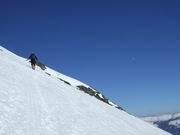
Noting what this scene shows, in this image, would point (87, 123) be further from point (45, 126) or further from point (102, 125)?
point (45, 126)

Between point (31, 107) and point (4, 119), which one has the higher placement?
point (31, 107)

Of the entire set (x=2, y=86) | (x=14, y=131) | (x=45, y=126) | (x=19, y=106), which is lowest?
(x=14, y=131)

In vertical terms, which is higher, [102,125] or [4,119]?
[102,125]

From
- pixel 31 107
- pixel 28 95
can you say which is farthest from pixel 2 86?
pixel 31 107

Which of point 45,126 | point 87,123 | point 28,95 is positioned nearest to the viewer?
point 45,126

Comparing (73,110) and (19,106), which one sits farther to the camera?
(73,110)

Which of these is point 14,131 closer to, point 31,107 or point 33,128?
point 33,128

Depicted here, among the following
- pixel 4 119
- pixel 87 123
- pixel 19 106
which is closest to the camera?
pixel 4 119

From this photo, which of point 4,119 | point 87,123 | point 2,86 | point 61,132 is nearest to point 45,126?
point 61,132

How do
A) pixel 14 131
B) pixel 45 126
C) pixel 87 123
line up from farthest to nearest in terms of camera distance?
pixel 87 123, pixel 45 126, pixel 14 131

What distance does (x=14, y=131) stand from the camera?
44.2 feet

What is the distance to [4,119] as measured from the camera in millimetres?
14367

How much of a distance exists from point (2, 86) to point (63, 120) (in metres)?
4.99

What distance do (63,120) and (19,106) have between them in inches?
102
